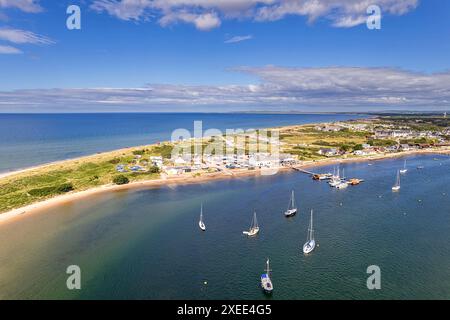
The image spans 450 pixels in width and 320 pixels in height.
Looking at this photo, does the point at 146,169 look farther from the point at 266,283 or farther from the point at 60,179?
the point at 266,283

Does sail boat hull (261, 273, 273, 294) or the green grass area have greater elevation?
the green grass area


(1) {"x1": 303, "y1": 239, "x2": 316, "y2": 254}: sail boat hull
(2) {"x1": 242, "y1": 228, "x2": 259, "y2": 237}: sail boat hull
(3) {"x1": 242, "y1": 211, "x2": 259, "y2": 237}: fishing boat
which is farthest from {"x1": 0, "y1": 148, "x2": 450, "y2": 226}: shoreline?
(1) {"x1": 303, "y1": 239, "x2": 316, "y2": 254}: sail boat hull

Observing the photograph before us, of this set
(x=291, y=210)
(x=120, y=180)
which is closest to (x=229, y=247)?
(x=291, y=210)

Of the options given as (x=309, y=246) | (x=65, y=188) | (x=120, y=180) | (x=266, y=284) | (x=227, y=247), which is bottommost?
(x=266, y=284)

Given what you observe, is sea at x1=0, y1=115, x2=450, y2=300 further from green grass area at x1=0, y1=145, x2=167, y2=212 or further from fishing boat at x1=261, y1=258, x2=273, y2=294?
green grass area at x1=0, y1=145, x2=167, y2=212

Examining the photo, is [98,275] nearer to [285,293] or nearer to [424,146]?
[285,293]

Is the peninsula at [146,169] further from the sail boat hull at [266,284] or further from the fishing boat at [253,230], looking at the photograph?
the sail boat hull at [266,284]
